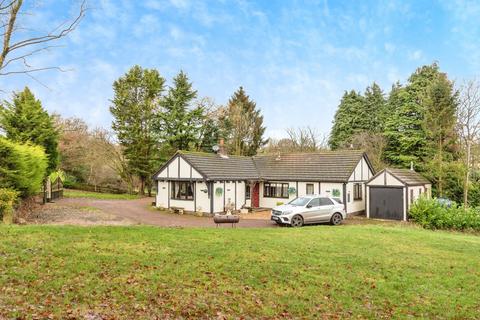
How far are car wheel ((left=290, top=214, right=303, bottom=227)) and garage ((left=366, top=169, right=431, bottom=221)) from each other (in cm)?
820

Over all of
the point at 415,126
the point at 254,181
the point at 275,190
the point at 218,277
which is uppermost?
the point at 415,126

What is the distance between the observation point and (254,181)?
27000 millimetres

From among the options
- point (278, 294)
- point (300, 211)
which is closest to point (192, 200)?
point (300, 211)

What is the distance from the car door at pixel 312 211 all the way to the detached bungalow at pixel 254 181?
16.4 ft

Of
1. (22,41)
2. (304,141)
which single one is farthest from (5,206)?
(304,141)

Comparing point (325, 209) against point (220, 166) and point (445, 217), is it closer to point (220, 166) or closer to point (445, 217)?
point (445, 217)

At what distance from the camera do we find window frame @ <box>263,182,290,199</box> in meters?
26.8

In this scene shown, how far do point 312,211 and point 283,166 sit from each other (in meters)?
9.19

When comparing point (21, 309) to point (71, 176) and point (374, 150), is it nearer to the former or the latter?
point (374, 150)

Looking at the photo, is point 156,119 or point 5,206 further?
point 156,119

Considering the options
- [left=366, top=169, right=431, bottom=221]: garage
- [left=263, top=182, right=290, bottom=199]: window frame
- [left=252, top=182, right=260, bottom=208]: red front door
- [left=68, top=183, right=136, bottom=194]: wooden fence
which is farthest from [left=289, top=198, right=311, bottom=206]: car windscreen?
[left=68, top=183, right=136, bottom=194]: wooden fence

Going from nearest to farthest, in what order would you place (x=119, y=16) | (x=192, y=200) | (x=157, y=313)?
(x=157, y=313) → (x=119, y=16) → (x=192, y=200)

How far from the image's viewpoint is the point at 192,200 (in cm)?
2462

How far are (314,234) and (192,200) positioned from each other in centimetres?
1227
